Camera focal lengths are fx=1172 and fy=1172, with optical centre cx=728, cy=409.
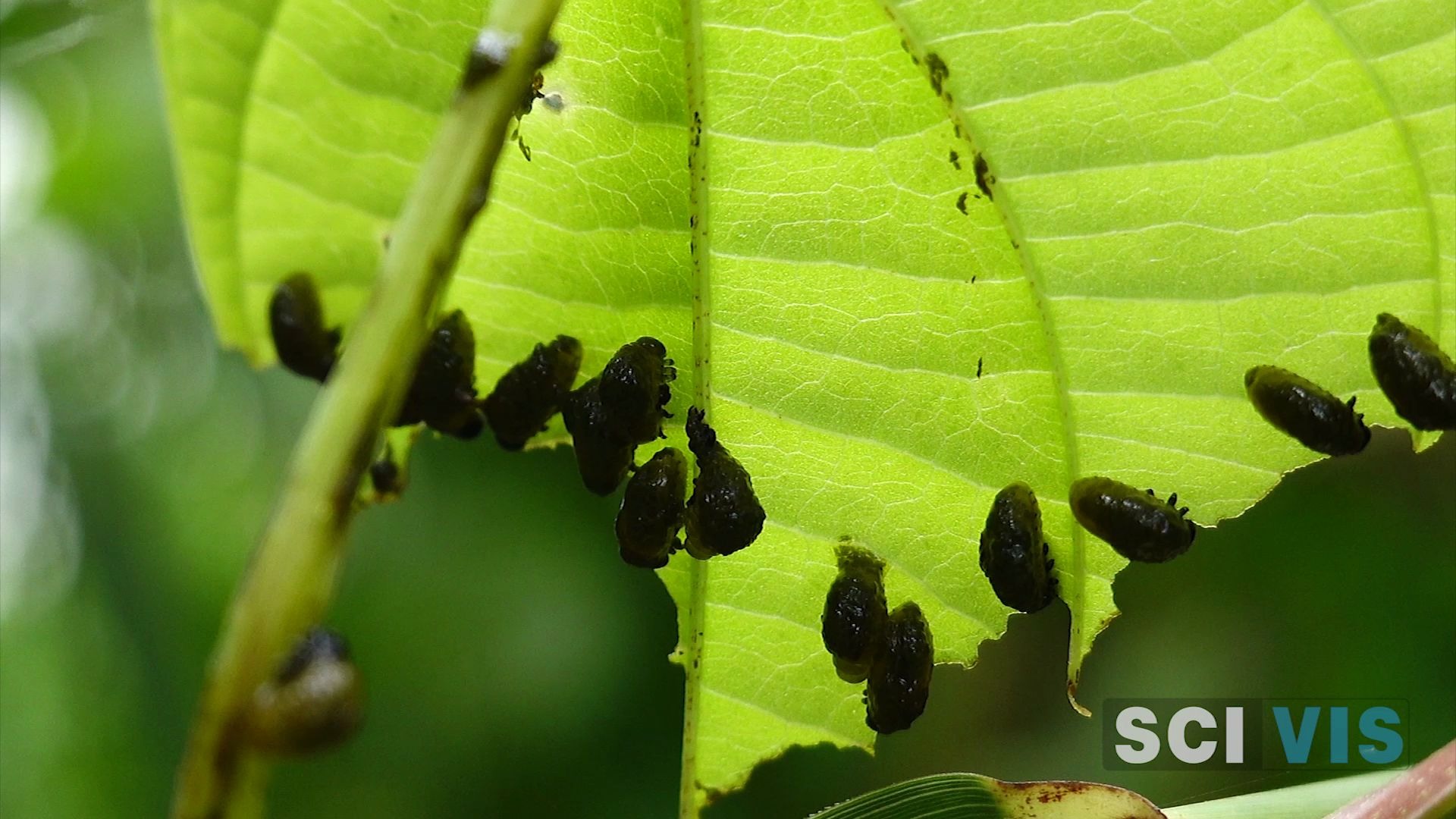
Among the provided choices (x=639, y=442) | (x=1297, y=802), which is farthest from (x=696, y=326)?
(x=1297, y=802)

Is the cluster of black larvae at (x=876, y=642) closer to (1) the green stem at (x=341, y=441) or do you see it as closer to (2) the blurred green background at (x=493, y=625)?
(1) the green stem at (x=341, y=441)

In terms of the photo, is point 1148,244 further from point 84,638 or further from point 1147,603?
point 84,638

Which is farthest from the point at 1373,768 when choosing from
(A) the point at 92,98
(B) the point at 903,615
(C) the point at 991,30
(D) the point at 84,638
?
(A) the point at 92,98

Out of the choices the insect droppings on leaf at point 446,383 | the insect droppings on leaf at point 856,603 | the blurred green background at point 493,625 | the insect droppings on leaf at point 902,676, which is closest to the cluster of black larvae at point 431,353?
the insect droppings on leaf at point 446,383

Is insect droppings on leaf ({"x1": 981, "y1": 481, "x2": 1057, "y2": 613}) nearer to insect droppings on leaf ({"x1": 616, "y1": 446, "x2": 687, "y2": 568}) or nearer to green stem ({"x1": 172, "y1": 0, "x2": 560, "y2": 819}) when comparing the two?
insect droppings on leaf ({"x1": 616, "y1": 446, "x2": 687, "y2": 568})

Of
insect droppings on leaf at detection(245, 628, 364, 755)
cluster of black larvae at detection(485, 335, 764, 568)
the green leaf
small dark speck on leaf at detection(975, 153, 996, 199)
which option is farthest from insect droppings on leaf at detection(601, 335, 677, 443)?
insect droppings on leaf at detection(245, 628, 364, 755)

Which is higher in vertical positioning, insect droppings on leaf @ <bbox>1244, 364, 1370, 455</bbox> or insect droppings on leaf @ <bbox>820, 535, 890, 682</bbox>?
insect droppings on leaf @ <bbox>1244, 364, 1370, 455</bbox>

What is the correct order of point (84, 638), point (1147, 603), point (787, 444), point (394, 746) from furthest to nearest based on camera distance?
point (84, 638) → point (394, 746) → point (1147, 603) → point (787, 444)
